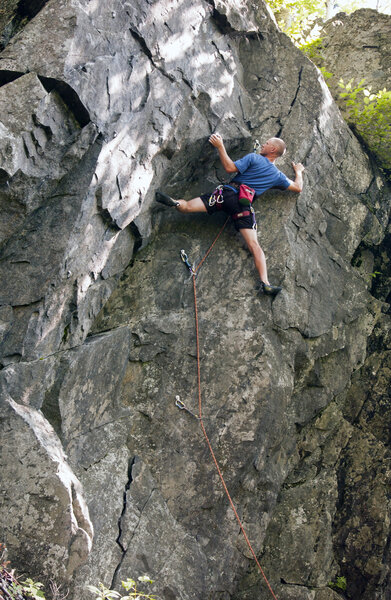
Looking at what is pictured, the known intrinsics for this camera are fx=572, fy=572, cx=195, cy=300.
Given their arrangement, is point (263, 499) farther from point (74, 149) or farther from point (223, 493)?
point (74, 149)

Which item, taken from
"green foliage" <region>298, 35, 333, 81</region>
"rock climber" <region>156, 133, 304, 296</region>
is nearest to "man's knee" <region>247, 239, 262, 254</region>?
"rock climber" <region>156, 133, 304, 296</region>

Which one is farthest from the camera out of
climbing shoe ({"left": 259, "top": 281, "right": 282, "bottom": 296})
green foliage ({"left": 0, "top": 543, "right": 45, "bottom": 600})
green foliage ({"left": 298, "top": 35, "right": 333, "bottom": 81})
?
green foliage ({"left": 298, "top": 35, "right": 333, "bottom": 81})

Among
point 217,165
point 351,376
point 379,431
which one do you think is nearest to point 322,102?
point 217,165

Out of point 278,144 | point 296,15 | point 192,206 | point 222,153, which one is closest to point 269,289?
point 192,206

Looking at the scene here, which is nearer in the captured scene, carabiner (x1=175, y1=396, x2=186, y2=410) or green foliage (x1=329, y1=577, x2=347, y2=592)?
carabiner (x1=175, y1=396, x2=186, y2=410)

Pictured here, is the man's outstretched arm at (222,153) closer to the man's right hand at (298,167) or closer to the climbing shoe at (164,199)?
the climbing shoe at (164,199)

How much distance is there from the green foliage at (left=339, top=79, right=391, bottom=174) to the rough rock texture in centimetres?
46

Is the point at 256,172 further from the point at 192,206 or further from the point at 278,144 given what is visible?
the point at 192,206

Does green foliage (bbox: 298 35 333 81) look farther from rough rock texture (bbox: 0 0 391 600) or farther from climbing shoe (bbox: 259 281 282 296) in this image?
climbing shoe (bbox: 259 281 282 296)

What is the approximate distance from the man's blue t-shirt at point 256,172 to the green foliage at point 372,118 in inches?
95.2

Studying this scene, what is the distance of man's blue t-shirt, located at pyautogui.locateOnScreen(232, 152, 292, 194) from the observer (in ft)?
22.0

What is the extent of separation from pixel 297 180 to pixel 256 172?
669 millimetres

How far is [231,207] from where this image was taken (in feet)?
21.7

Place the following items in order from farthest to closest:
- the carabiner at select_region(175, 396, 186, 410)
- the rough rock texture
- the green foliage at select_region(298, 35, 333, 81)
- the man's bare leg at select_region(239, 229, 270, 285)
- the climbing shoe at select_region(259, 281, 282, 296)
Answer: the green foliage at select_region(298, 35, 333, 81), the man's bare leg at select_region(239, 229, 270, 285), the climbing shoe at select_region(259, 281, 282, 296), the carabiner at select_region(175, 396, 186, 410), the rough rock texture
